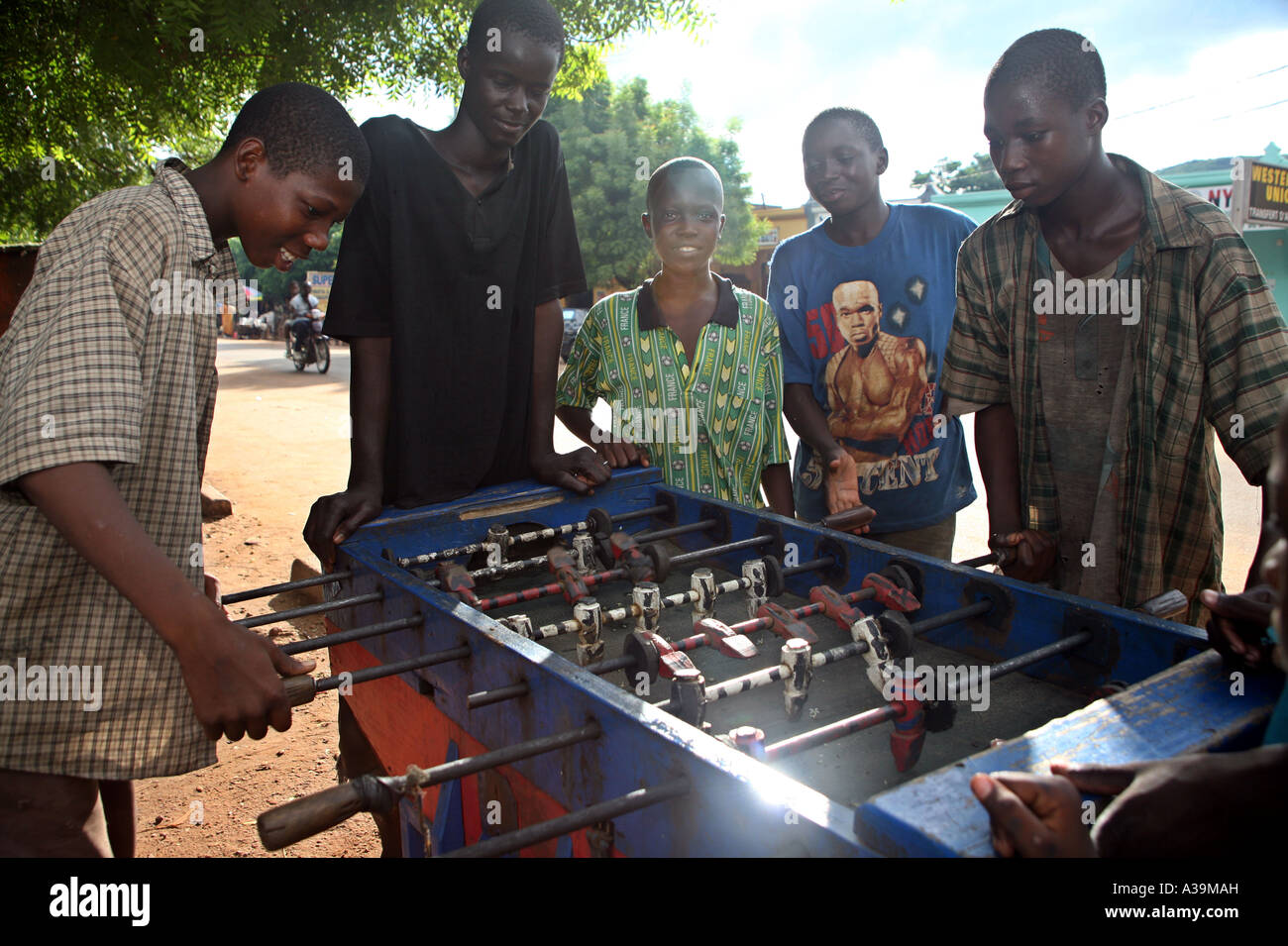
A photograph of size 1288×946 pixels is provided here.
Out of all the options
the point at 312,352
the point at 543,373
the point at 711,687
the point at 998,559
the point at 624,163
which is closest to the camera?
the point at 711,687

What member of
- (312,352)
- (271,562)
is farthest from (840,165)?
(312,352)

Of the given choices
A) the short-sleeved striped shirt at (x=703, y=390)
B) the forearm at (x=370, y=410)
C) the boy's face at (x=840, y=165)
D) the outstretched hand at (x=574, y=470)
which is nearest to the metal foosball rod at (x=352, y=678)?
the forearm at (x=370, y=410)

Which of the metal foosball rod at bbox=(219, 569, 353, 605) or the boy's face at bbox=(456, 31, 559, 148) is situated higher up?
the boy's face at bbox=(456, 31, 559, 148)

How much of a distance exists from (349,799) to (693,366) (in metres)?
2.26

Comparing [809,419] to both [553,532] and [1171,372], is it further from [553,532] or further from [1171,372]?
[1171,372]

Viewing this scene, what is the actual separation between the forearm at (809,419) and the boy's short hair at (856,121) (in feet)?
3.09

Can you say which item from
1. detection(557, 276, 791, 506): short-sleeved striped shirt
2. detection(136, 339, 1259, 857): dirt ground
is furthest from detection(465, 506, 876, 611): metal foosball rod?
detection(136, 339, 1259, 857): dirt ground

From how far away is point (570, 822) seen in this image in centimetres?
→ 120

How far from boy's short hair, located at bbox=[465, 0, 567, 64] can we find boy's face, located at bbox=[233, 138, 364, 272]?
1153 mm

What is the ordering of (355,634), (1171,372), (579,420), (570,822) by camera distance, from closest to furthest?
1. (570,822)
2. (355,634)
3. (1171,372)
4. (579,420)

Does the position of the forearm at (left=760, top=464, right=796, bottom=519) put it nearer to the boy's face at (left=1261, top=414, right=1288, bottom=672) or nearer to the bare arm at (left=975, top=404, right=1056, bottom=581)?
the bare arm at (left=975, top=404, right=1056, bottom=581)

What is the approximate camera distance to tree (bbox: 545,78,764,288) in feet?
76.8

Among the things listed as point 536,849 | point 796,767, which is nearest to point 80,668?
point 536,849

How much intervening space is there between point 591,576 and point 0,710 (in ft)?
4.35
